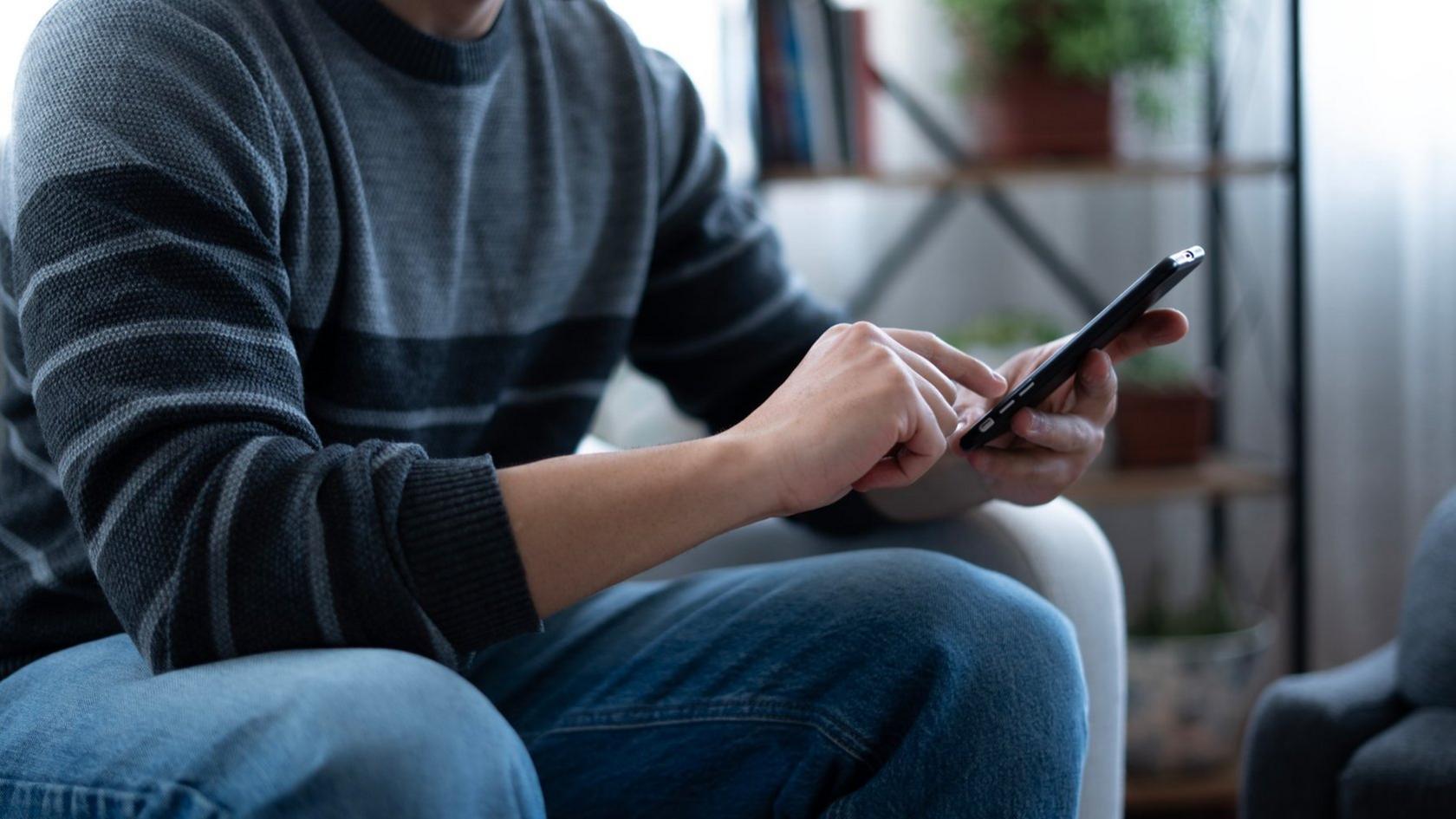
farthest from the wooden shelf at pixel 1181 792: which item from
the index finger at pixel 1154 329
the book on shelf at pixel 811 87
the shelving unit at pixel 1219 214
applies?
→ the index finger at pixel 1154 329

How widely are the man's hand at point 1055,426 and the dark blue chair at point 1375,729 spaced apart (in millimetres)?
325

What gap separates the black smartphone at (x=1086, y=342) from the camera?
726 mm

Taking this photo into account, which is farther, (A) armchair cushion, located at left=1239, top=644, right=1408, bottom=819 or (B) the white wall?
(B) the white wall

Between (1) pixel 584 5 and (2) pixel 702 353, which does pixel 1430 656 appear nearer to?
(2) pixel 702 353

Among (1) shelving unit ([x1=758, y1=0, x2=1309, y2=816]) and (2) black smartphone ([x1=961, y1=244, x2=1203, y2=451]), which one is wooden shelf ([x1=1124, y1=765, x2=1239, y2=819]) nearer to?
A: (1) shelving unit ([x1=758, y1=0, x2=1309, y2=816])

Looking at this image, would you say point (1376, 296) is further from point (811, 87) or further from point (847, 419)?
point (847, 419)

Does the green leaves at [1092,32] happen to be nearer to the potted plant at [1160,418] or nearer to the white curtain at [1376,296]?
the white curtain at [1376,296]

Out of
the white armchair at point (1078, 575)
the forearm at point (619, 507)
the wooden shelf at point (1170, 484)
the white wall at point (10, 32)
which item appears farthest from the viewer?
the wooden shelf at point (1170, 484)

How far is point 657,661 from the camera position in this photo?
83cm

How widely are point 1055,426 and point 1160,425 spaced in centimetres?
89

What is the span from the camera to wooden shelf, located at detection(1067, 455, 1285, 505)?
5.27ft

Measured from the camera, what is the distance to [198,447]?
0.60 metres

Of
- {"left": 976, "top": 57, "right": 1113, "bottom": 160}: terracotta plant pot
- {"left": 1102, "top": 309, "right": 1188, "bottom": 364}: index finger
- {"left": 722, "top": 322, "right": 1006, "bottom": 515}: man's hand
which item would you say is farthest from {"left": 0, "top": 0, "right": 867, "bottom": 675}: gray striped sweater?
{"left": 976, "top": 57, "right": 1113, "bottom": 160}: terracotta plant pot

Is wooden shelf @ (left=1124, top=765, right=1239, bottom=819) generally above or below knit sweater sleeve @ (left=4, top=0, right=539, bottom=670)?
below
